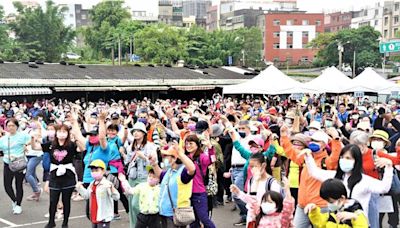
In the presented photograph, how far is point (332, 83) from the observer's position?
19.8 meters

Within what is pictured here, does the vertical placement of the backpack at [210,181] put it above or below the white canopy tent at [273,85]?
below

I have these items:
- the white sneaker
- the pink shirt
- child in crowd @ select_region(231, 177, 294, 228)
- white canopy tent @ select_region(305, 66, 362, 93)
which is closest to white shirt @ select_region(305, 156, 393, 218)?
child in crowd @ select_region(231, 177, 294, 228)

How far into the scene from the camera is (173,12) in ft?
381

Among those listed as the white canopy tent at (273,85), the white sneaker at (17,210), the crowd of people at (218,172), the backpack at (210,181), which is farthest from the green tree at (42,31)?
the backpack at (210,181)

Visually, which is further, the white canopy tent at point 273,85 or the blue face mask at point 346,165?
the white canopy tent at point 273,85

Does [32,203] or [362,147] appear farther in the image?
[32,203]

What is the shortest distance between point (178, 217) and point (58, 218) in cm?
342

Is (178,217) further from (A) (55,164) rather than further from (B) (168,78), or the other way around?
(B) (168,78)

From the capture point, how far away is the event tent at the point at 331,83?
1962cm

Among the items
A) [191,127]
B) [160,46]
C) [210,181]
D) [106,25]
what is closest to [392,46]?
[191,127]

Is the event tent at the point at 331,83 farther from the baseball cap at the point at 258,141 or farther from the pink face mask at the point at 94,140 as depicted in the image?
the pink face mask at the point at 94,140

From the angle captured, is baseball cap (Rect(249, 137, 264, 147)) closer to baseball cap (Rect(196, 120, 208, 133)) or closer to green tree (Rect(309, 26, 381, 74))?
baseball cap (Rect(196, 120, 208, 133))

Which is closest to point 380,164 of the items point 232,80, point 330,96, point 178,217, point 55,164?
point 178,217

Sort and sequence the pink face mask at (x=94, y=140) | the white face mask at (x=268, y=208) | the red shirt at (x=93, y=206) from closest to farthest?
the white face mask at (x=268, y=208) < the red shirt at (x=93, y=206) < the pink face mask at (x=94, y=140)
